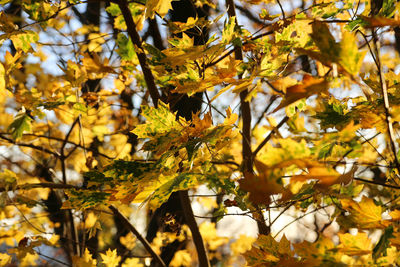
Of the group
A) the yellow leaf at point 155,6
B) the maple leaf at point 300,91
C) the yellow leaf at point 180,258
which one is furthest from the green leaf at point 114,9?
the yellow leaf at point 180,258

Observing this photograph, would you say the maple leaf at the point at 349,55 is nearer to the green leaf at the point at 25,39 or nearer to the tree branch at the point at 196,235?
the tree branch at the point at 196,235

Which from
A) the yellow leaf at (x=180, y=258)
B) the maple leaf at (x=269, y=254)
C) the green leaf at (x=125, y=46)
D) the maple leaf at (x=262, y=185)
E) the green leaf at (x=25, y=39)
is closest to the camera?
the maple leaf at (x=262, y=185)

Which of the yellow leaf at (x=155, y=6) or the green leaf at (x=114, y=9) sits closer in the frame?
the yellow leaf at (x=155, y=6)

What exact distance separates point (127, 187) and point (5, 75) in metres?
0.73

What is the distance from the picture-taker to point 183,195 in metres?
1.15

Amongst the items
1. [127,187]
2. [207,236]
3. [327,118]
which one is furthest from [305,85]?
[207,236]

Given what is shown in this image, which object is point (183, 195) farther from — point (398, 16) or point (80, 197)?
point (398, 16)

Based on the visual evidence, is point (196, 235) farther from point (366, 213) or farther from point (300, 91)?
point (300, 91)

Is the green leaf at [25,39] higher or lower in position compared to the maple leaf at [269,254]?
higher

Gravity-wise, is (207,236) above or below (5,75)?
below

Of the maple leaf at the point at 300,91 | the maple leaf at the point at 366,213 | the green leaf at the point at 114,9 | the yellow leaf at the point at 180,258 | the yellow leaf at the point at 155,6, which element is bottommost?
the maple leaf at the point at 366,213

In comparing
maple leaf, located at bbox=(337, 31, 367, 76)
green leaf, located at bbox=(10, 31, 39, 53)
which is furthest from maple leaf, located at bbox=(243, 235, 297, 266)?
green leaf, located at bbox=(10, 31, 39, 53)

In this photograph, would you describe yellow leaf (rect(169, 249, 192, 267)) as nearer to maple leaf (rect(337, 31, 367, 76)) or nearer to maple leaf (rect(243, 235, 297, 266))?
maple leaf (rect(243, 235, 297, 266))

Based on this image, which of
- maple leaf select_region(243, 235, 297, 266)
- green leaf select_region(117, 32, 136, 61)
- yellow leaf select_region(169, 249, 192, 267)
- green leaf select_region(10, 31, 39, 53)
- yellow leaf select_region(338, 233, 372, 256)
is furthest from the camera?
yellow leaf select_region(169, 249, 192, 267)
